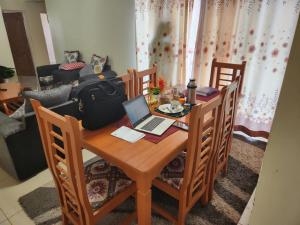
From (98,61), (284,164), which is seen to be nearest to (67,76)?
(98,61)

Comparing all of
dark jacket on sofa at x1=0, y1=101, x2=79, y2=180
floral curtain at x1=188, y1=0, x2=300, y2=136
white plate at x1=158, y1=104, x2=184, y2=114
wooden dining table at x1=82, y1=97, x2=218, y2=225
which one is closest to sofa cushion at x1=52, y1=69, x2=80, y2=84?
dark jacket on sofa at x1=0, y1=101, x2=79, y2=180

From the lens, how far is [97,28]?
413cm

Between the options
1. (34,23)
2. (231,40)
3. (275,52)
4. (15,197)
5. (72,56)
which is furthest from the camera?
(34,23)

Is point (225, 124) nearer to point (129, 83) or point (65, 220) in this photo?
point (129, 83)

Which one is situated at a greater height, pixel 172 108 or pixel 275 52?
pixel 275 52

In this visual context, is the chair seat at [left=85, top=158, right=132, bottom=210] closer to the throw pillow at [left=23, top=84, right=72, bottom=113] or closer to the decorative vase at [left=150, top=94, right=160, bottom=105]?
the decorative vase at [left=150, top=94, right=160, bottom=105]

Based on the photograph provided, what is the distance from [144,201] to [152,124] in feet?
1.77

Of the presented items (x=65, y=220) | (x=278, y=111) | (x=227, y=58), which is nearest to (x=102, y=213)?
(x=65, y=220)

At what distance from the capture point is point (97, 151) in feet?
4.06

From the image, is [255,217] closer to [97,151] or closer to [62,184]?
[97,151]

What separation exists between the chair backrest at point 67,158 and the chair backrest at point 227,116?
2.90 ft

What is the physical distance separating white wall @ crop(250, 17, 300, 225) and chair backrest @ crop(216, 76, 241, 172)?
0.69 meters

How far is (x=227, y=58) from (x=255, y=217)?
88.3 inches

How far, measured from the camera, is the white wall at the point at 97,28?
3645 millimetres
